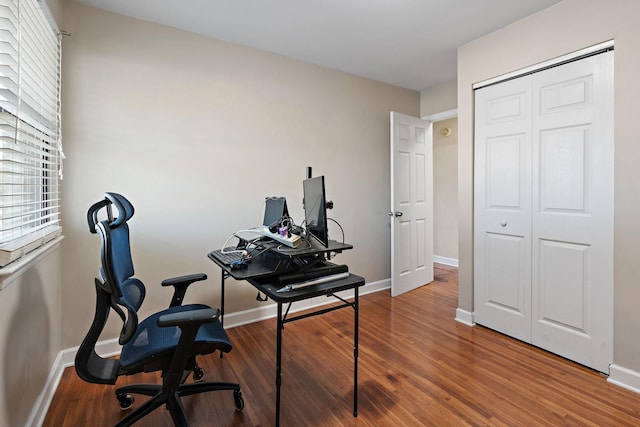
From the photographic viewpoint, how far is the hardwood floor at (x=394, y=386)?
5.49ft

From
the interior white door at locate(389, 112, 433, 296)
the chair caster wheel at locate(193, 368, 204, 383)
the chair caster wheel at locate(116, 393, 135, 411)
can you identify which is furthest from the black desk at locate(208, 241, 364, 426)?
the interior white door at locate(389, 112, 433, 296)

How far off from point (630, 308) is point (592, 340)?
0.34 metres

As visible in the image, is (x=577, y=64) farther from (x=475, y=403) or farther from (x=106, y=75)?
(x=106, y=75)

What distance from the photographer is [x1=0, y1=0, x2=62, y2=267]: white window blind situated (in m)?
1.31

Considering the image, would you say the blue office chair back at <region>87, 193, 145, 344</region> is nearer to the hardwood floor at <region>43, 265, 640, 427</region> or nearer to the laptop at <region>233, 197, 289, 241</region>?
the hardwood floor at <region>43, 265, 640, 427</region>

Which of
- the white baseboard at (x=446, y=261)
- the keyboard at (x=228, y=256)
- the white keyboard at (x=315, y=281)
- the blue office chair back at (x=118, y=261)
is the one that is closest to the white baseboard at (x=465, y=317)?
the white keyboard at (x=315, y=281)

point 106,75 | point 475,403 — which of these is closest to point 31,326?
point 106,75

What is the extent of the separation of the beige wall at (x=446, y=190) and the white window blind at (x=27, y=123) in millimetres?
4919

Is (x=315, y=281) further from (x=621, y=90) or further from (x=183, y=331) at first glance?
(x=621, y=90)

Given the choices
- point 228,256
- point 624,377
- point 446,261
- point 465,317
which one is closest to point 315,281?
point 228,256

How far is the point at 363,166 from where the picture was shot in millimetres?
3643

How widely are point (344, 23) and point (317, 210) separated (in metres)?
1.63

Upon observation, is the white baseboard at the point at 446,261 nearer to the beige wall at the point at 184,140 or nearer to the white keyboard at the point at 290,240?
the beige wall at the point at 184,140

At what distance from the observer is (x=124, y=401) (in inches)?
68.4
